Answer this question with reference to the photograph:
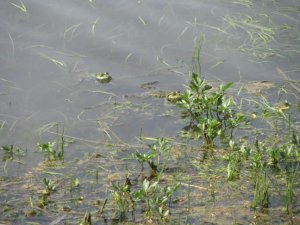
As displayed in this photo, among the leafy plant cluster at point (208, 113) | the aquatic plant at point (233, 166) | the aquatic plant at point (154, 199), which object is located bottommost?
the aquatic plant at point (154, 199)

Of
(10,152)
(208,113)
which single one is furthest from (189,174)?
(10,152)

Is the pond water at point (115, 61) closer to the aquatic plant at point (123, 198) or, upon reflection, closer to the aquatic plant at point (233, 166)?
the aquatic plant at point (123, 198)

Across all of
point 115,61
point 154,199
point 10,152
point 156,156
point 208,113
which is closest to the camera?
point 154,199

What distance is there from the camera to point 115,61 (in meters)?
5.37

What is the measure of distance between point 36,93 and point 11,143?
813 millimetres

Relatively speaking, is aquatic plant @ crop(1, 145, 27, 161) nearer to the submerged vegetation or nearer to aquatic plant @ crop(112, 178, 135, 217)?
the submerged vegetation

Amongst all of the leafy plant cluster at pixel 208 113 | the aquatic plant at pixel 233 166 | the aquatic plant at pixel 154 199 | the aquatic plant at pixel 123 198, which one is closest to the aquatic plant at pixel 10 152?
the aquatic plant at pixel 123 198

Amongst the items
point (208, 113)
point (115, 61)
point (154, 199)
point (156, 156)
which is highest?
point (115, 61)

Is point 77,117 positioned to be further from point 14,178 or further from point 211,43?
point 211,43

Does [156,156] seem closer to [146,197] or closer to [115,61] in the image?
[146,197]

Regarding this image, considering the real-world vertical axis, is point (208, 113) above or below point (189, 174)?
above

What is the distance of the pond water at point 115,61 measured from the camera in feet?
14.0

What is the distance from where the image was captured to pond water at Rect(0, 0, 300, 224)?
4277 mm

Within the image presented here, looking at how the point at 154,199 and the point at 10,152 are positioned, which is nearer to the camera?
the point at 154,199
